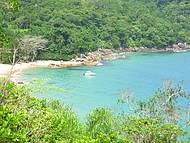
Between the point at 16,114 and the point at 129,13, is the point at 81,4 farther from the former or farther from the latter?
the point at 16,114

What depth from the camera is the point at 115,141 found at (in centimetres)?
820

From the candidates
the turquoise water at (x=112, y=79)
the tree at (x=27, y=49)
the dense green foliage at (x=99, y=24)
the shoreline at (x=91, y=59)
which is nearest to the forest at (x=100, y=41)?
the dense green foliage at (x=99, y=24)

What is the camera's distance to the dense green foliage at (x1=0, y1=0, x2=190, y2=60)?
5353 centimetres

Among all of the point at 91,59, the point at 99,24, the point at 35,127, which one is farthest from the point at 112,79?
the point at 35,127

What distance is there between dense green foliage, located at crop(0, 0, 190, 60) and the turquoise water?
489 centimetres

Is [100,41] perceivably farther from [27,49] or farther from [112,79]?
[27,49]

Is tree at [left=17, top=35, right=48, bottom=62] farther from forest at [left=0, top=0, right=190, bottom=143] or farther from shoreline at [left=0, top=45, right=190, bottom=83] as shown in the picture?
shoreline at [left=0, top=45, right=190, bottom=83]

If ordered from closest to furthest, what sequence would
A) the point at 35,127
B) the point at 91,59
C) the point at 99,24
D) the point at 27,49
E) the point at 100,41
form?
Result: 1. the point at 35,127
2. the point at 27,49
3. the point at 91,59
4. the point at 100,41
5. the point at 99,24

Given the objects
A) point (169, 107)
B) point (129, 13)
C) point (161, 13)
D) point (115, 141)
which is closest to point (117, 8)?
point (129, 13)

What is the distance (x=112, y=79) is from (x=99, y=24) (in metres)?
22.1

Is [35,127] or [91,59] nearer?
[35,127]

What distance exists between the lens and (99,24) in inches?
2522

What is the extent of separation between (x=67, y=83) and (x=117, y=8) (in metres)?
36.6

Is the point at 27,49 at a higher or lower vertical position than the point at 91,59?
higher
